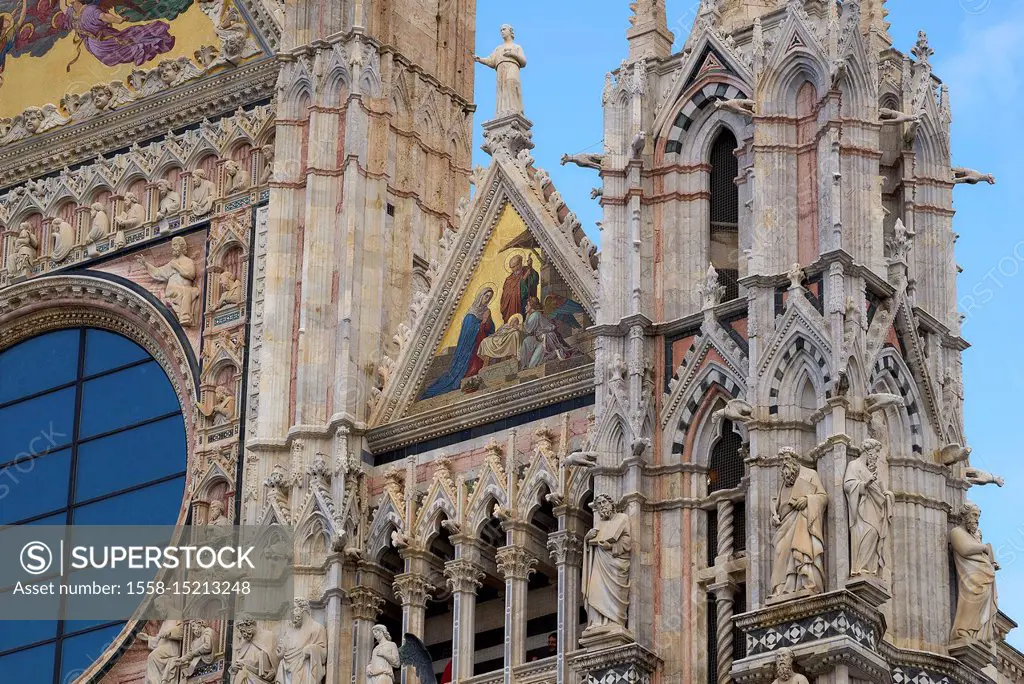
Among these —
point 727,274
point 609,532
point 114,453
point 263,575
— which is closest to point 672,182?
point 727,274

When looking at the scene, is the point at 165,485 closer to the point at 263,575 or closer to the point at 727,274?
the point at 263,575

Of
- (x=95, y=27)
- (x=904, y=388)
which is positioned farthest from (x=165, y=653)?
(x=95, y=27)

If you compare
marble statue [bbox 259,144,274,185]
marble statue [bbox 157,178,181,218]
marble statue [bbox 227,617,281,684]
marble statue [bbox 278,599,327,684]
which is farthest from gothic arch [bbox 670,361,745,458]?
marble statue [bbox 157,178,181,218]

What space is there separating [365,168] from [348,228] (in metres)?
0.81

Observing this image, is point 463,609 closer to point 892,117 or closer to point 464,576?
point 464,576

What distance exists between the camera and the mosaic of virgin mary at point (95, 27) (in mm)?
35000

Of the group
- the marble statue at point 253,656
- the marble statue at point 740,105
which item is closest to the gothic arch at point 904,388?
the marble statue at point 740,105

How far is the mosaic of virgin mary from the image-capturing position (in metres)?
35.0

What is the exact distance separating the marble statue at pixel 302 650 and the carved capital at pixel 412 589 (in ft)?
2.87

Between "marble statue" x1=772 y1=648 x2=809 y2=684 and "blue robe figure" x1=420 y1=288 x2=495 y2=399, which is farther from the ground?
"blue robe figure" x1=420 y1=288 x2=495 y2=399

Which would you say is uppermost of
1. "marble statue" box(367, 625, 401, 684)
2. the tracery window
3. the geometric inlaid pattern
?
the tracery window

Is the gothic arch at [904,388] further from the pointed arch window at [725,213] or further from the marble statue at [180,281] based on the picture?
the marble statue at [180,281]

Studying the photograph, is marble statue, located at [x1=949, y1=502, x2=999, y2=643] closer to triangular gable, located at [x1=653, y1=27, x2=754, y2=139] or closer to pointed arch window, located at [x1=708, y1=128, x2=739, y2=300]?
pointed arch window, located at [x1=708, y1=128, x2=739, y2=300]

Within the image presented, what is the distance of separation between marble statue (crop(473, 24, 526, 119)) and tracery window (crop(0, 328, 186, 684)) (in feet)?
16.4
